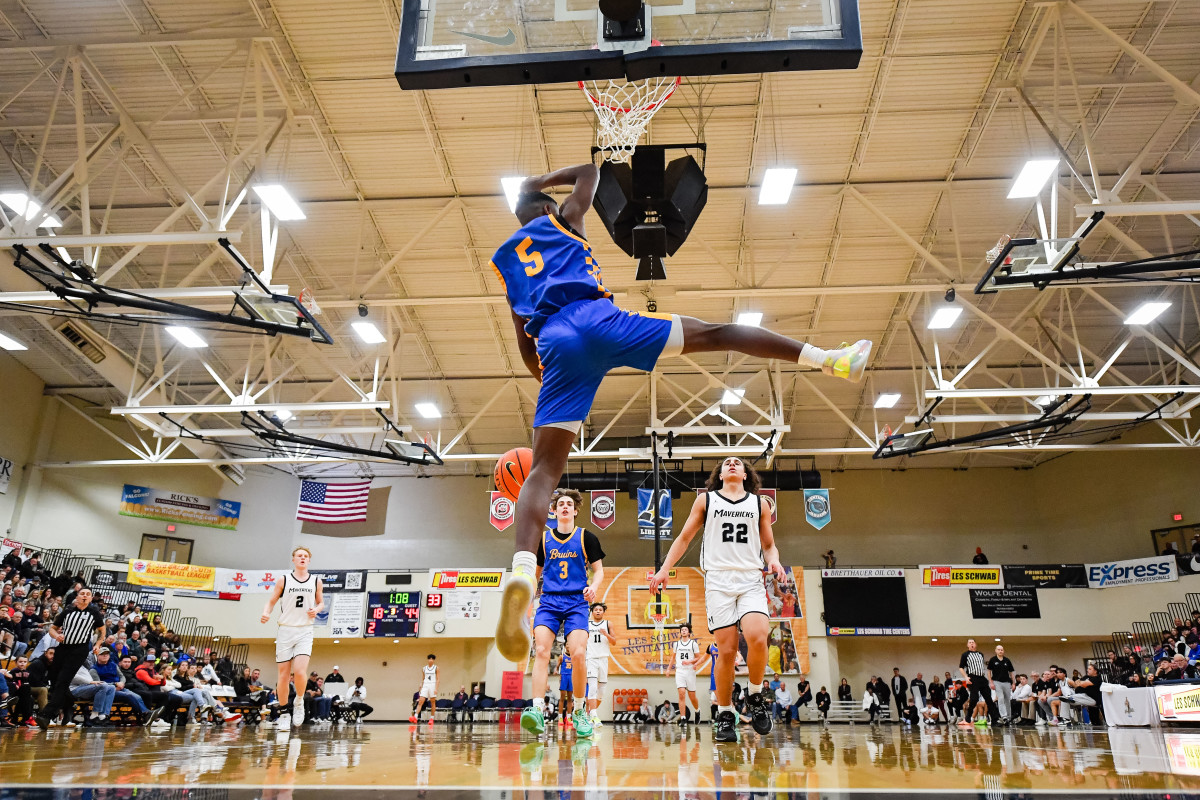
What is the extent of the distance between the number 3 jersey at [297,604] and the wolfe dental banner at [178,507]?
18.1 meters

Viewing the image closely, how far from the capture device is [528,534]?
3.19 meters

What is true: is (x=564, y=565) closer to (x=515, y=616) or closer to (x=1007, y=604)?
(x=515, y=616)

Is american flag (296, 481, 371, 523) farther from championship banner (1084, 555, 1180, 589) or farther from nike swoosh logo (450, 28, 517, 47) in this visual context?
championship banner (1084, 555, 1180, 589)

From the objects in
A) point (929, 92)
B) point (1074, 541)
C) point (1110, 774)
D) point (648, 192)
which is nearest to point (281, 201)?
point (648, 192)

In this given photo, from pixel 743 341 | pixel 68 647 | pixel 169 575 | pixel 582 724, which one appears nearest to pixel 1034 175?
pixel 582 724

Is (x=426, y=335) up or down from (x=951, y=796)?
up

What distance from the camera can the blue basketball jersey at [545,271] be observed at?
130 inches

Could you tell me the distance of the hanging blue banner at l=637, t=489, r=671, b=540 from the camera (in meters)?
21.6

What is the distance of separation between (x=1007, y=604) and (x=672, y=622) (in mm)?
9896

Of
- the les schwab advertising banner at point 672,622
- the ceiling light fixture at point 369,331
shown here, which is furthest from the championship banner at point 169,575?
the les schwab advertising banner at point 672,622

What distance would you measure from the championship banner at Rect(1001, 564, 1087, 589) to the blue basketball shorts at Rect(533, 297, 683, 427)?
2440 centimetres

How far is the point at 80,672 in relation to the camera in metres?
10.9

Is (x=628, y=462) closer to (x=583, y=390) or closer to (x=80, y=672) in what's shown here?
(x=80, y=672)

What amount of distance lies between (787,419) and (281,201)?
56.0 ft
